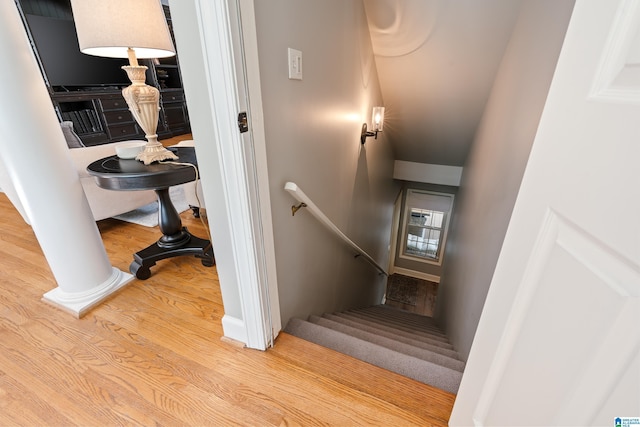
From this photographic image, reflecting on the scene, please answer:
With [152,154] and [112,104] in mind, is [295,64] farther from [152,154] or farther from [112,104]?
[112,104]

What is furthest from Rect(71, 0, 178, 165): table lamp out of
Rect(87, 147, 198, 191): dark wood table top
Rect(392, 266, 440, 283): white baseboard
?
Rect(392, 266, 440, 283): white baseboard

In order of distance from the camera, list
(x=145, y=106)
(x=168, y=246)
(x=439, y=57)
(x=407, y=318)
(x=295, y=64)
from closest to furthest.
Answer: (x=295, y=64)
(x=145, y=106)
(x=168, y=246)
(x=439, y=57)
(x=407, y=318)

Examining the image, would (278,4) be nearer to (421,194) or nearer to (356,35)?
(356,35)

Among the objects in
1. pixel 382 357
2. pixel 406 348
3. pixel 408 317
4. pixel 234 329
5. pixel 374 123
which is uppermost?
pixel 374 123

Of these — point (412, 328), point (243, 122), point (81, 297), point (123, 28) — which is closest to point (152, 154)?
point (123, 28)

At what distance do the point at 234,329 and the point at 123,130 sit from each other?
4931mm

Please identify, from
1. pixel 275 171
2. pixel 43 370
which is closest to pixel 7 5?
pixel 275 171

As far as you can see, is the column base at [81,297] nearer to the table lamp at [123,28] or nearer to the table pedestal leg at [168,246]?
the table pedestal leg at [168,246]

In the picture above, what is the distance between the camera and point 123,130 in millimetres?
4863

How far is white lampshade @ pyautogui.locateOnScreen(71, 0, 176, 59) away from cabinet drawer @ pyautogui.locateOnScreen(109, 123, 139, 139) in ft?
13.7

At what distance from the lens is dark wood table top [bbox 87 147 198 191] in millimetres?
1390

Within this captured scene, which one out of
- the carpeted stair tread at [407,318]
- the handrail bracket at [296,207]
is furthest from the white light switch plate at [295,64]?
the carpeted stair tread at [407,318]

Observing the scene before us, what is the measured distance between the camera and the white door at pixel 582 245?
→ 41 centimetres

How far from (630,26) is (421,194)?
4802 mm
